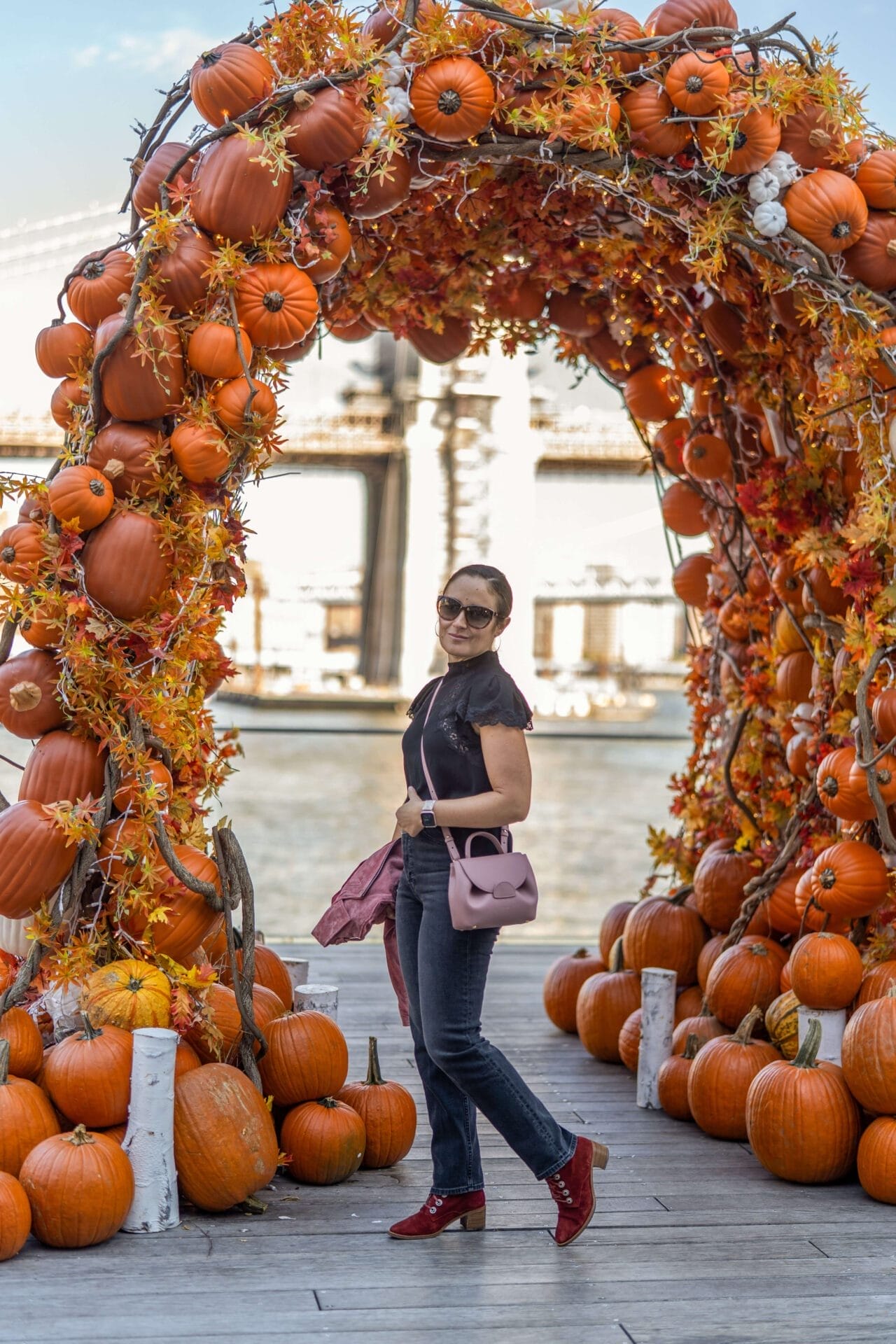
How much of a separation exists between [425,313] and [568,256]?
0.45 m

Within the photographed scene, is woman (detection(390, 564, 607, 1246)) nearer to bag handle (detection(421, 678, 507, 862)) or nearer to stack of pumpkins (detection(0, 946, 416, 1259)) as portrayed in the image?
bag handle (detection(421, 678, 507, 862))

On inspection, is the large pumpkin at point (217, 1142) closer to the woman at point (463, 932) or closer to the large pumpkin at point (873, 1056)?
the woman at point (463, 932)

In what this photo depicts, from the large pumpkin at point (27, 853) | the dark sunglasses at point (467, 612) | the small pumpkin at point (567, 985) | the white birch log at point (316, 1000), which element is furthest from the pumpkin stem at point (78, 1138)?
the small pumpkin at point (567, 985)

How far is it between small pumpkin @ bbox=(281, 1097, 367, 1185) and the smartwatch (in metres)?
0.84

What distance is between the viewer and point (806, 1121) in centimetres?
319

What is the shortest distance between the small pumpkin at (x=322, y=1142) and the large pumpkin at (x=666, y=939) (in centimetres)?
137

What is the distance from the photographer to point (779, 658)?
13.9 ft

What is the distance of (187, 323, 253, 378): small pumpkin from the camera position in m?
3.06

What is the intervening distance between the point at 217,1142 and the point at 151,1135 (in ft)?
0.46

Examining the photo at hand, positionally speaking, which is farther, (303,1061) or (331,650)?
(331,650)

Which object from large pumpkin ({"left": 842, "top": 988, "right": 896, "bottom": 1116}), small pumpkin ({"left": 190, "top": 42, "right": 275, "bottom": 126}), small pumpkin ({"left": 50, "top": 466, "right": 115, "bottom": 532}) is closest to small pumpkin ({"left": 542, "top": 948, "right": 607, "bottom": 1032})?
large pumpkin ({"left": 842, "top": 988, "right": 896, "bottom": 1116})

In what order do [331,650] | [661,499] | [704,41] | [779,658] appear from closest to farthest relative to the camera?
[704,41], [779,658], [661,499], [331,650]

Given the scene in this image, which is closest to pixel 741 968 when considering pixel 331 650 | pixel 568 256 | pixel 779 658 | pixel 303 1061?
pixel 779 658

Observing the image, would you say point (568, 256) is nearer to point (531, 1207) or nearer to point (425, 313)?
point (425, 313)
